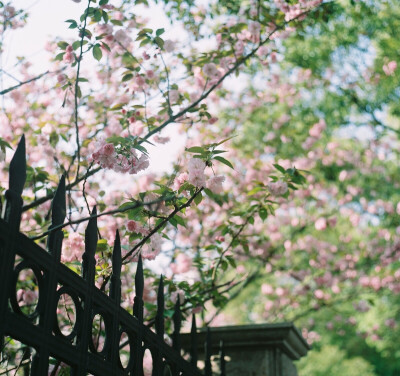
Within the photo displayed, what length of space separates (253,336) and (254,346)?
0.32 ft

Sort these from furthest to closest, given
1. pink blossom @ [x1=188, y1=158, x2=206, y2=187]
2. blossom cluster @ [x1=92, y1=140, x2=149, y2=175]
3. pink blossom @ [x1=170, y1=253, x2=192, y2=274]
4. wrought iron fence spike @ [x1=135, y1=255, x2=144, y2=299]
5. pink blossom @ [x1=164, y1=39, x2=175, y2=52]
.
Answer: pink blossom @ [x1=170, y1=253, x2=192, y2=274]
pink blossom @ [x1=164, y1=39, x2=175, y2=52]
blossom cluster @ [x1=92, y1=140, x2=149, y2=175]
pink blossom @ [x1=188, y1=158, x2=206, y2=187]
wrought iron fence spike @ [x1=135, y1=255, x2=144, y2=299]

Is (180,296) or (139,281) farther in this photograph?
(180,296)

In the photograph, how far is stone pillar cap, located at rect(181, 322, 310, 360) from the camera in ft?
10.8

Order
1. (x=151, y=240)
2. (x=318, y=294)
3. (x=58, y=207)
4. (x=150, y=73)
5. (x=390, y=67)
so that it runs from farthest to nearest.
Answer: (x=390, y=67), (x=318, y=294), (x=150, y=73), (x=151, y=240), (x=58, y=207)

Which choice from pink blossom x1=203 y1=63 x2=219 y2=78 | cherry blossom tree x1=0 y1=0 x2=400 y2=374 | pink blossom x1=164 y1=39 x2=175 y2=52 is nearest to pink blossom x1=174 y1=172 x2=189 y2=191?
cherry blossom tree x1=0 y1=0 x2=400 y2=374

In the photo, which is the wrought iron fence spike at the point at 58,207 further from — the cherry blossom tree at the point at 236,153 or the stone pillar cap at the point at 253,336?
the stone pillar cap at the point at 253,336

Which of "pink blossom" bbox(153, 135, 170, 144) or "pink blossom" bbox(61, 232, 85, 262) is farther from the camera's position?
"pink blossom" bbox(153, 135, 170, 144)

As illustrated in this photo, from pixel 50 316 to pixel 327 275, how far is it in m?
7.34

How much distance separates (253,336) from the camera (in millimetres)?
3287

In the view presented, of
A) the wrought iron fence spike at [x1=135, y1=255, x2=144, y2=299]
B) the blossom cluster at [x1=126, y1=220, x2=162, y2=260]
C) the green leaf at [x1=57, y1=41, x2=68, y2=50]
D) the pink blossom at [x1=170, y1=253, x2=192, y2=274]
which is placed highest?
the green leaf at [x1=57, y1=41, x2=68, y2=50]

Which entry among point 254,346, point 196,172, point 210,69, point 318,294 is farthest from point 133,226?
point 318,294

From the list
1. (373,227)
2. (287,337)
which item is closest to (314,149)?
(373,227)

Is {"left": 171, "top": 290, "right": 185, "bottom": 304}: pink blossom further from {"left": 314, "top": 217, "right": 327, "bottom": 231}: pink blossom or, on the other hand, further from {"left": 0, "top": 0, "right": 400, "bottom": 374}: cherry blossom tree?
{"left": 314, "top": 217, "right": 327, "bottom": 231}: pink blossom

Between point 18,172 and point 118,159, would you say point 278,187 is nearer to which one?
point 118,159
